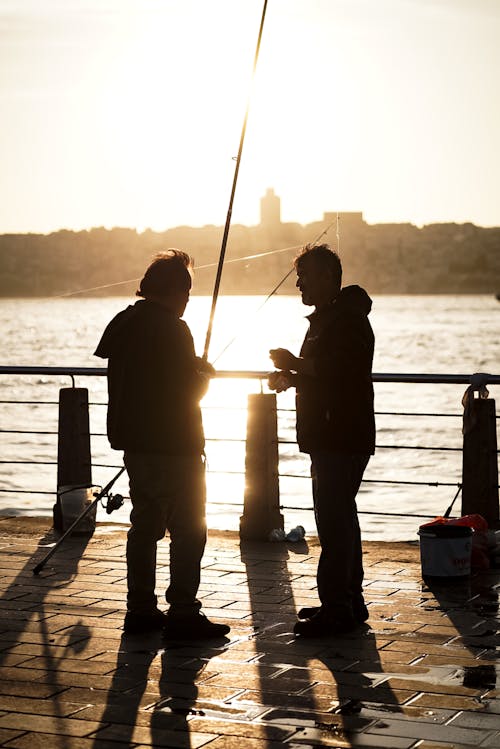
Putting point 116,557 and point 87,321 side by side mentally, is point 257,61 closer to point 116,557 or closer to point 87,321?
point 116,557

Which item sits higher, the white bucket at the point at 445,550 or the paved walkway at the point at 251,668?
the white bucket at the point at 445,550

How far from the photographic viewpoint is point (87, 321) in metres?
120

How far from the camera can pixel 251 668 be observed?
185 inches

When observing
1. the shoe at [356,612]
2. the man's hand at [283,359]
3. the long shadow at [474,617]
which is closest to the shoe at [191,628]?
the shoe at [356,612]

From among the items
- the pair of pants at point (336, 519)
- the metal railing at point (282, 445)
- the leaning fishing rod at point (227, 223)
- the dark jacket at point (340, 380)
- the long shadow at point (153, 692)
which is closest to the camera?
the long shadow at point (153, 692)

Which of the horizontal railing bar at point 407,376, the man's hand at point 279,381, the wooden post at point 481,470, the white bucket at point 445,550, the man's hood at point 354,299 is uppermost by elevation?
the man's hood at point 354,299

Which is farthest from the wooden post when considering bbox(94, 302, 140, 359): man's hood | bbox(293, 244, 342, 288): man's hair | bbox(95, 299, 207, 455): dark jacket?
bbox(94, 302, 140, 359): man's hood

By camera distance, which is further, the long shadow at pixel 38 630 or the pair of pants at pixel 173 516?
the pair of pants at pixel 173 516

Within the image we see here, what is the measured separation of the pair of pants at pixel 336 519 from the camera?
5.16 metres

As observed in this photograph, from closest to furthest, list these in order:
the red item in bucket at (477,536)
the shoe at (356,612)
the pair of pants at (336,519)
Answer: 1. the pair of pants at (336,519)
2. the shoe at (356,612)
3. the red item in bucket at (477,536)

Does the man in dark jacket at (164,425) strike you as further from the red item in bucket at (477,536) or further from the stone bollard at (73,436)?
the stone bollard at (73,436)

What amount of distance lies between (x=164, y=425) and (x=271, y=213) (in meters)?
2.17

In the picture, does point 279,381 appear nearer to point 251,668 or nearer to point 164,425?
point 164,425

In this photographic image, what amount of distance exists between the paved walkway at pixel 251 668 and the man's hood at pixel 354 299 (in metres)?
1.34
